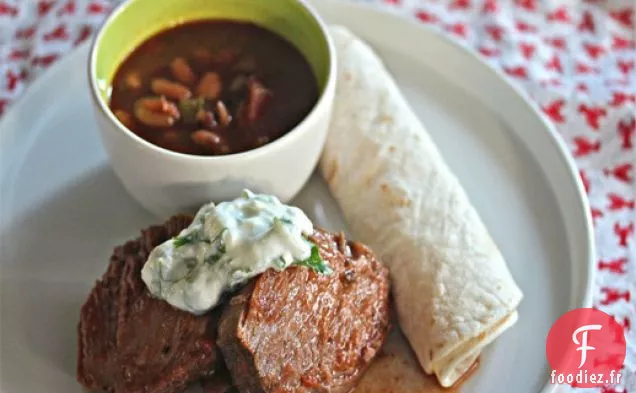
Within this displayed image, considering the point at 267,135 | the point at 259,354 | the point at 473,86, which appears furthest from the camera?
the point at 473,86

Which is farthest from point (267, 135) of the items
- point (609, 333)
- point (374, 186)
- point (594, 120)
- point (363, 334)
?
point (594, 120)

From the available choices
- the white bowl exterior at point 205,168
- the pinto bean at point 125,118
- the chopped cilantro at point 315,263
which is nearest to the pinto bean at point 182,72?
the pinto bean at point 125,118

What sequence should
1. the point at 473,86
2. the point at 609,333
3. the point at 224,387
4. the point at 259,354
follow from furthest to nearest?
the point at 473,86
the point at 609,333
the point at 224,387
the point at 259,354

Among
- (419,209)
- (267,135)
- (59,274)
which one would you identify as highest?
(267,135)

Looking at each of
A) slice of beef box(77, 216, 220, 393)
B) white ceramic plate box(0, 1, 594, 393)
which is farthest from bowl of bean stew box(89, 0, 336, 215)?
white ceramic plate box(0, 1, 594, 393)

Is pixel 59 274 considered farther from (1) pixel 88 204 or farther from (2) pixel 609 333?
(2) pixel 609 333

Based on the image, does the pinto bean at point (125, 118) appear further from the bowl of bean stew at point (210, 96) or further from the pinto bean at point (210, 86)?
the pinto bean at point (210, 86)

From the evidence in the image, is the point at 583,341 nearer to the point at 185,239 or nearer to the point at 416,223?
the point at 416,223
